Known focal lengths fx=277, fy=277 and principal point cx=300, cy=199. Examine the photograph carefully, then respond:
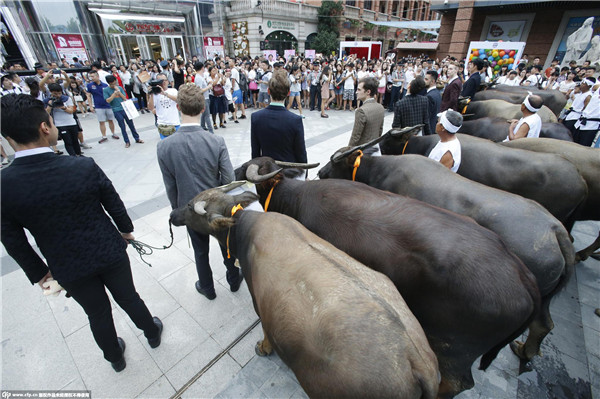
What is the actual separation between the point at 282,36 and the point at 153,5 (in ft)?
40.9

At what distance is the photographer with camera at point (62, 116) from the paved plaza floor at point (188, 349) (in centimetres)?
354

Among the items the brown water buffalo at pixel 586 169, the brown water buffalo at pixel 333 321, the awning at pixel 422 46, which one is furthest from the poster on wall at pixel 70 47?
the awning at pixel 422 46

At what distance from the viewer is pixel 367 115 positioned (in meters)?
A: 4.46

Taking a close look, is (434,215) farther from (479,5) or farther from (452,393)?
(479,5)

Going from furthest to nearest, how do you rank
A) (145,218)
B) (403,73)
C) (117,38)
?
(117,38)
(403,73)
(145,218)

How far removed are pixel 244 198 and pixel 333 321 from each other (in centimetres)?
145

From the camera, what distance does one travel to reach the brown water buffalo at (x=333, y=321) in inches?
52.0

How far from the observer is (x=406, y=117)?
16.9 ft

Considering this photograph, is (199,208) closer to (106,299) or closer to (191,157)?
(191,157)

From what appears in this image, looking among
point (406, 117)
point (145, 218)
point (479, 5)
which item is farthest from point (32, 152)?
point (479, 5)

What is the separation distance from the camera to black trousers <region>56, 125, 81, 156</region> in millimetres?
6391

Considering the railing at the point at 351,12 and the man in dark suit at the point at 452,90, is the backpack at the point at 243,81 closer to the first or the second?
the man in dark suit at the point at 452,90

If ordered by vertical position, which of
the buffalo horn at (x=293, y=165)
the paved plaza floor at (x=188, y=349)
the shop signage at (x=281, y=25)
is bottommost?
the paved plaza floor at (x=188, y=349)

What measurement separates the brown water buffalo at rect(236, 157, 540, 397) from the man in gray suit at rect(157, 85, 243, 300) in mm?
1210
